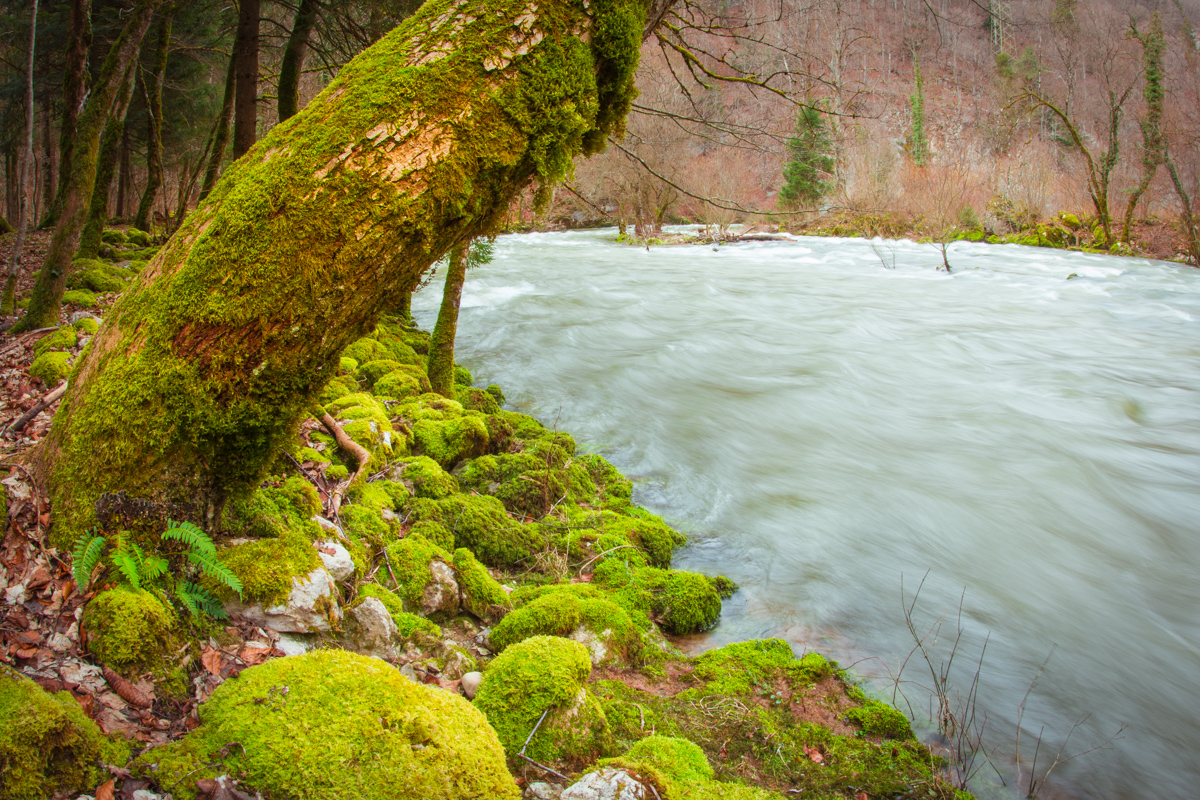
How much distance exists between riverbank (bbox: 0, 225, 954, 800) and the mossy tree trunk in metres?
2.00

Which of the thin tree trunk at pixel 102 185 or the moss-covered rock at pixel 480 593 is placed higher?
the thin tree trunk at pixel 102 185

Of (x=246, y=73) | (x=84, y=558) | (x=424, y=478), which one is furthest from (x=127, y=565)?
(x=246, y=73)

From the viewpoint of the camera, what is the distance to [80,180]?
20.6 ft

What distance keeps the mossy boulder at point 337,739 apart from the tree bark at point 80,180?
20.3ft

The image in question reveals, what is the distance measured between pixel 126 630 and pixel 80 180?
254 inches

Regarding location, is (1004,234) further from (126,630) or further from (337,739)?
(126,630)

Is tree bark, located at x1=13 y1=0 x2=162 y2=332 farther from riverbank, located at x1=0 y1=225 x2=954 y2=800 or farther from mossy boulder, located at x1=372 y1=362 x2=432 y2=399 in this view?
mossy boulder, located at x1=372 y1=362 x2=432 y2=399

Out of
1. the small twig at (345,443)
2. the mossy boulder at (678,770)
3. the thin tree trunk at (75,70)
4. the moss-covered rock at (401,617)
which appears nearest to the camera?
the mossy boulder at (678,770)

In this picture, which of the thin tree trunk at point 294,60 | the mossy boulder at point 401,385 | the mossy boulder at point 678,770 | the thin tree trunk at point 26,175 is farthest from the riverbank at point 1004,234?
the mossy boulder at point 678,770

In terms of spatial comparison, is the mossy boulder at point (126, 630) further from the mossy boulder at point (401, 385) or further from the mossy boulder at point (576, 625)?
the mossy boulder at point (401, 385)

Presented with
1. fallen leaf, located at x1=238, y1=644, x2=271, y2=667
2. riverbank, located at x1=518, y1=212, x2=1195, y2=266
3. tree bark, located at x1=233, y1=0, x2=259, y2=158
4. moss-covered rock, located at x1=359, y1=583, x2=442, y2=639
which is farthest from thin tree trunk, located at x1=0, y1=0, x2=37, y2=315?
riverbank, located at x1=518, y1=212, x2=1195, y2=266

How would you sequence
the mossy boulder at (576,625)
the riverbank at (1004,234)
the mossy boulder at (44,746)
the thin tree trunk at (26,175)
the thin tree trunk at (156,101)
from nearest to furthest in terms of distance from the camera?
the mossy boulder at (44,746)
the mossy boulder at (576,625)
the thin tree trunk at (26,175)
the thin tree trunk at (156,101)
the riverbank at (1004,234)

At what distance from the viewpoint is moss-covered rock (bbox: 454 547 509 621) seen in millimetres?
3383

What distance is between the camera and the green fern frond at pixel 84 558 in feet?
6.06
